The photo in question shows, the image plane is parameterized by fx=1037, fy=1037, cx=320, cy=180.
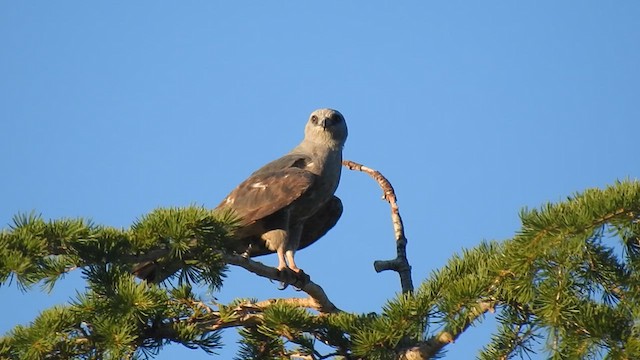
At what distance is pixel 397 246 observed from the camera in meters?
7.75

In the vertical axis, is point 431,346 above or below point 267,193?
below

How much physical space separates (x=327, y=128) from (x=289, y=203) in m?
1.77

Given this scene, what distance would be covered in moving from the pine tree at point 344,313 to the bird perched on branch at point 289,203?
2.42 meters

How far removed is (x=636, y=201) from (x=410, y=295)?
132cm

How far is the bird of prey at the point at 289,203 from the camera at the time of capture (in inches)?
357

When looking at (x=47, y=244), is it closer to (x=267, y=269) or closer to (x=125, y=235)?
(x=125, y=235)

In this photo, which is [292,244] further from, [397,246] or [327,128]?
[397,246]

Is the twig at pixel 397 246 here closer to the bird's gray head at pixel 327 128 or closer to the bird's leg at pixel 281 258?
the bird's leg at pixel 281 258

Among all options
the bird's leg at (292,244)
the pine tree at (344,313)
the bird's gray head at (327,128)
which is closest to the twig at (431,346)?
the pine tree at (344,313)

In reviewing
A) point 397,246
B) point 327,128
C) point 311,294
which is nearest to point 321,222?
point 327,128

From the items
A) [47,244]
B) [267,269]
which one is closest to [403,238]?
[267,269]

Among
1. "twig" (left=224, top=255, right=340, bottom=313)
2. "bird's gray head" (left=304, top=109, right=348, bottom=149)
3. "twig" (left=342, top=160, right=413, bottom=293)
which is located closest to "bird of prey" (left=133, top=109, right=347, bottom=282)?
"bird's gray head" (left=304, top=109, right=348, bottom=149)

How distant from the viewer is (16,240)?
546 cm

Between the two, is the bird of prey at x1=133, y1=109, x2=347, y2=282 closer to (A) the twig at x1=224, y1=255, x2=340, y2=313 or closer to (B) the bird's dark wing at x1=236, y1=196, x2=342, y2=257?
(B) the bird's dark wing at x1=236, y1=196, x2=342, y2=257
